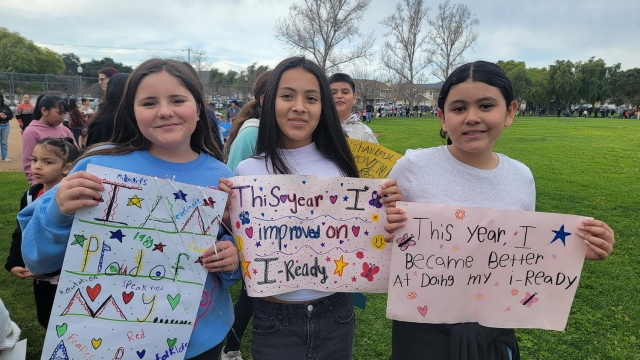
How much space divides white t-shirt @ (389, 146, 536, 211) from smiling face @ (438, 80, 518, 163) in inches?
4.7

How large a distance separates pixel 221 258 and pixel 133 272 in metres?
0.34

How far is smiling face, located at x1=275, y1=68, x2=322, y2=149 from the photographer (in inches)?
75.0

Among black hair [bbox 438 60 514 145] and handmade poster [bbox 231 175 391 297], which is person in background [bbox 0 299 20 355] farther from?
black hair [bbox 438 60 514 145]

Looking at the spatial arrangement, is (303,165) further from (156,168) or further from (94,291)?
(94,291)

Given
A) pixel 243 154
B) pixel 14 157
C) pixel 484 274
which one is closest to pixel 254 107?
pixel 243 154

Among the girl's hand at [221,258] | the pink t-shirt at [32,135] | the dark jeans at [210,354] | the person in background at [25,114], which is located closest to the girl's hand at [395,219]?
the girl's hand at [221,258]

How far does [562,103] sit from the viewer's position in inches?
2721

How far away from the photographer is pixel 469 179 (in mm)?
1836

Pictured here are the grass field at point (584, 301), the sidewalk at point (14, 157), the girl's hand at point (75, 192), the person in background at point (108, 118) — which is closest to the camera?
the girl's hand at point (75, 192)

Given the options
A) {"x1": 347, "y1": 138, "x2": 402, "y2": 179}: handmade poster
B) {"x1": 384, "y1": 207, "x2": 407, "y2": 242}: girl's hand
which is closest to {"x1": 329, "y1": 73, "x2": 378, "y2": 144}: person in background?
{"x1": 347, "y1": 138, "x2": 402, "y2": 179}: handmade poster

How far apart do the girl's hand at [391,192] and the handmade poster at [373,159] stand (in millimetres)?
1143

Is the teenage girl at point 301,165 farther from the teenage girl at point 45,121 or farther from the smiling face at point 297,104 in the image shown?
the teenage girl at point 45,121

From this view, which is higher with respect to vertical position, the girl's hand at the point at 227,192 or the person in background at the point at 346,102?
the person in background at the point at 346,102

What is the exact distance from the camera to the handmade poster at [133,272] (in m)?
1.48
